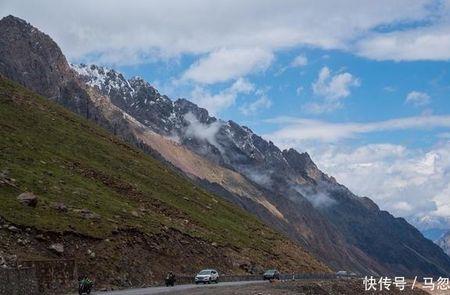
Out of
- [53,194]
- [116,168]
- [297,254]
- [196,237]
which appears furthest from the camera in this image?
[297,254]

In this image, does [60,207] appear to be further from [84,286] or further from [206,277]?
[84,286]

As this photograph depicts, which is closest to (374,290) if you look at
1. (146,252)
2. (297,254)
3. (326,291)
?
(326,291)

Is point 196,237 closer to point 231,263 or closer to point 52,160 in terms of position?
point 231,263

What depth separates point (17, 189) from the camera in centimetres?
7294

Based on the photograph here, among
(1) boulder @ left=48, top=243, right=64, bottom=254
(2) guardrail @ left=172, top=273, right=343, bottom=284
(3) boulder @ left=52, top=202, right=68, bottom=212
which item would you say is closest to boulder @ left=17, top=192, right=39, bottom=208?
(3) boulder @ left=52, top=202, right=68, bottom=212

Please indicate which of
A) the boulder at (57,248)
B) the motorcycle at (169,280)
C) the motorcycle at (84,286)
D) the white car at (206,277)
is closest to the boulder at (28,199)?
the boulder at (57,248)

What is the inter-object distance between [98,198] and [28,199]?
21.9m

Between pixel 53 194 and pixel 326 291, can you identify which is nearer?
pixel 53 194

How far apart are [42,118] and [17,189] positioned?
5812 centimetres

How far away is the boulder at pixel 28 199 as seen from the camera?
68.9 meters

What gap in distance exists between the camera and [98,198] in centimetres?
9088

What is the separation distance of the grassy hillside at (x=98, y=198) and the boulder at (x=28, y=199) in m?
0.71

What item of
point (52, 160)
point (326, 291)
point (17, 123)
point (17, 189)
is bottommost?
point (326, 291)

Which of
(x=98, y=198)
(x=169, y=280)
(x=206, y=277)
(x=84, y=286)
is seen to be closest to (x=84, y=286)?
(x=84, y=286)
